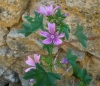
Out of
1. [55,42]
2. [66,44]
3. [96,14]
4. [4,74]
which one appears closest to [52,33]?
[55,42]

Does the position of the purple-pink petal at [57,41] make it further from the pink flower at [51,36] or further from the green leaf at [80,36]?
the green leaf at [80,36]

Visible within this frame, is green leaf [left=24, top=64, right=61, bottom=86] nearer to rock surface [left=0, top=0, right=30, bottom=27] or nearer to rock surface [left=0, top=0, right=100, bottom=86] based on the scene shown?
rock surface [left=0, top=0, right=100, bottom=86]

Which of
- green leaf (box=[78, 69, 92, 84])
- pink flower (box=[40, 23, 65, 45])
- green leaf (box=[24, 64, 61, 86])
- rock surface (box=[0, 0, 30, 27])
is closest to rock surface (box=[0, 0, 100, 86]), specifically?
rock surface (box=[0, 0, 30, 27])

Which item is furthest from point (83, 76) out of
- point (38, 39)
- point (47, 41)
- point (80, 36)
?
point (38, 39)

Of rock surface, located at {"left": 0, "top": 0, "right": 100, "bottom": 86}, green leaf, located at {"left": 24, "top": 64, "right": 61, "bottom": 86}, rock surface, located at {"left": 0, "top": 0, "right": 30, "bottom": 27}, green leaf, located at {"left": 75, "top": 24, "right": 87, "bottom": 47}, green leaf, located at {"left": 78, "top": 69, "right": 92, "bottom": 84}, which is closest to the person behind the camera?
green leaf, located at {"left": 24, "top": 64, "right": 61, "bottom": 86}

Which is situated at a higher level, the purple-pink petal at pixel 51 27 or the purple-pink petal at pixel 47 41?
the purple-pink petal at pixel 51 27

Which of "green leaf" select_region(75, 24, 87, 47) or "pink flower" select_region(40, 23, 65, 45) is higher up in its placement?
"pink flower" select_region(40, 23, 65, 45)

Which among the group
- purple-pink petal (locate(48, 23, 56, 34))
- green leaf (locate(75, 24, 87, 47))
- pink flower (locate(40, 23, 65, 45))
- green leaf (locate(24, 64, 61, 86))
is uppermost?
purple-pink petal (locate(48, 23, 56, 34))

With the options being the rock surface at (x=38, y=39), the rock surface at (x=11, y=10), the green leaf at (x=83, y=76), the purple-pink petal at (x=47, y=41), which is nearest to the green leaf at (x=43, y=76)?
the purple-pink petal at (x=47, y=41)

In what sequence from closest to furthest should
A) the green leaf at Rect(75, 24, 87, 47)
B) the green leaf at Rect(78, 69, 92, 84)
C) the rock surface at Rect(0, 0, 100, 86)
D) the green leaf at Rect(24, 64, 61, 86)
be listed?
the green leaf at Rect(24, 64, 61, 86) → the green leaf at Rect(75, 24, 87, 47) → the green leaf at Rect(78, 69, 92, 84) → the rock surface at Rect(0, 0, 100, 86)

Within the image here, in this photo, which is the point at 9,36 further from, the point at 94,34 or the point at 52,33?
the point at 52,33

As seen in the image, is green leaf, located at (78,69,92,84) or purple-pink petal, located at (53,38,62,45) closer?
purple-pink petal, located at (53,38,62,45)
